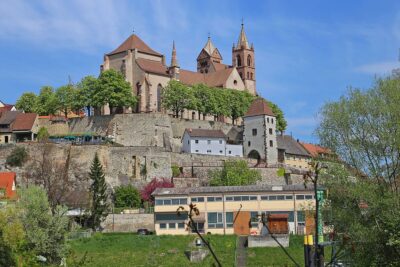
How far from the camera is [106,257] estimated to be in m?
46.1

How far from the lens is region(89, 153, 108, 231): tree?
59.1m

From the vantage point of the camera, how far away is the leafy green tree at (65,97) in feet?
284

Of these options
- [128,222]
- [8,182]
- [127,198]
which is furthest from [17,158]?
[128,222]

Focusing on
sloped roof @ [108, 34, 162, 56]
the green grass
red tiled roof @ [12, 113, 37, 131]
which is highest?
sloped roof @ [108, 34, 162, 56]

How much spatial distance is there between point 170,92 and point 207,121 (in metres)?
6.47

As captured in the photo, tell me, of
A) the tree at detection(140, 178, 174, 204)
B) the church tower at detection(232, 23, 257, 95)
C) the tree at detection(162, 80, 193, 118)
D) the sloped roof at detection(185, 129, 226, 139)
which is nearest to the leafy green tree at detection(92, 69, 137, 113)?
the tree at detection(162, 80, 193, 118)

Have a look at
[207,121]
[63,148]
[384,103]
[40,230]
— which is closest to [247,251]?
[40,230]

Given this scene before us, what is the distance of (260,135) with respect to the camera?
83.2 m

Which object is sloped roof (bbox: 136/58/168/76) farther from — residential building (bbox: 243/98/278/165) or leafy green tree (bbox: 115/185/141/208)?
leafy green tree (bbox: 115/185/141/208)

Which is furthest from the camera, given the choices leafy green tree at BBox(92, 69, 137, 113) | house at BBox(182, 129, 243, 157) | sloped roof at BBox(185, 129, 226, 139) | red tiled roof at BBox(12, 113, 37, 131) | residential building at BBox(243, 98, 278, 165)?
leafy green tree at BBox(92, 69, 137, 113)

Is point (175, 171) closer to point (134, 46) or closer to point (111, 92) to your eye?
point (111, 92)

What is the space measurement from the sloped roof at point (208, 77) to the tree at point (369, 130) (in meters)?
67.0

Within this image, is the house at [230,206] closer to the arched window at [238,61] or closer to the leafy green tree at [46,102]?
the leafy green tree at [46,102]

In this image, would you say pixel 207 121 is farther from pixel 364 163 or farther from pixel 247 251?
pixel 364 163
